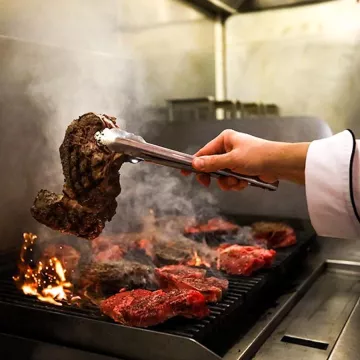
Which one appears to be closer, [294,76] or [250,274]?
[250,274]

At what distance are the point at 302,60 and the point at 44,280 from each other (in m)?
2.34

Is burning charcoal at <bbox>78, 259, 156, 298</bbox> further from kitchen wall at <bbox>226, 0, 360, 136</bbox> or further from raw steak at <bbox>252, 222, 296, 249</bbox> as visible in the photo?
kitchen wall at <bbox>226, 0, 360, 136</bbox>

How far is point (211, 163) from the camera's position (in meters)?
1.55

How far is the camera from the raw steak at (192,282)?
1705 millimetres

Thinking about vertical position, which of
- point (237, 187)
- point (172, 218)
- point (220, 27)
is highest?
point (220, 27)

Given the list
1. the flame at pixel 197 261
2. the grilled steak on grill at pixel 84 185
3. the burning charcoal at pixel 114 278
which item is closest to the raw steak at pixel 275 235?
the flame at pixel 197 261

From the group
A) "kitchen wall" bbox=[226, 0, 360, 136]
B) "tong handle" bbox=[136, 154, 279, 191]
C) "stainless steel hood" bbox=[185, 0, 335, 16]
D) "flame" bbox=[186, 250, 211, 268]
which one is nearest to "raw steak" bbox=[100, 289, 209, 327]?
"tong handle" bbox=[136, 154, 279, 191]

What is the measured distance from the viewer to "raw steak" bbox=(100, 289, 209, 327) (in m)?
1.51

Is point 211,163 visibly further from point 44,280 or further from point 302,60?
point 302,60

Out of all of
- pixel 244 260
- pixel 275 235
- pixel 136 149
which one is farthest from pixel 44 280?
pixel 275 235

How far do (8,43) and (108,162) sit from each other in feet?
3.08

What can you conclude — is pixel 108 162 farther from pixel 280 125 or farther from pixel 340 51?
pixel 340 51

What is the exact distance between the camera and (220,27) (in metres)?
3.75

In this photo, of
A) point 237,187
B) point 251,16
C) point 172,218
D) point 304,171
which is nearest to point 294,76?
point 251,16
